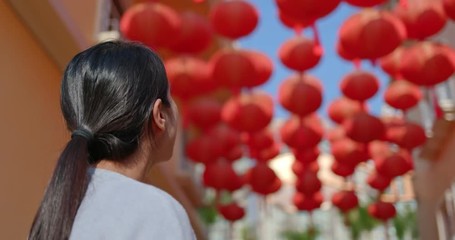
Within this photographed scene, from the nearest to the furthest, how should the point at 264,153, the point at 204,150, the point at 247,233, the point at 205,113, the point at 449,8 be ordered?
the point at 449,8 → the point at 205,113 → the point at 204,150 → the point at 264,153 → the point at 247,233

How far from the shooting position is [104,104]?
1.45 m

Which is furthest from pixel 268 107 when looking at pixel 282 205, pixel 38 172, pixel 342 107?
pixel 282 205

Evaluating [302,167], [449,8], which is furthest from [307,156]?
[449,8]

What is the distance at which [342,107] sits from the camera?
20.1ft

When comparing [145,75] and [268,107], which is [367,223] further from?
[145,75]

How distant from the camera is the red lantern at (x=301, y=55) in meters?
5.11

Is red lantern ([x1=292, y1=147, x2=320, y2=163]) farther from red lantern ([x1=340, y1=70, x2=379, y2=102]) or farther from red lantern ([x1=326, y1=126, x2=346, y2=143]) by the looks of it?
red lantern ([x1=340, y1=70, x2=379, y2=102])

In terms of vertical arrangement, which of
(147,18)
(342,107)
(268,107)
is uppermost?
(147,18)

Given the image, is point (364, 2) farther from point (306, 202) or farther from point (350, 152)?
point (306, 202)

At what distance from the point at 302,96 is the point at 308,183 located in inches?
67.6

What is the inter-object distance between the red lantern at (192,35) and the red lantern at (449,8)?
177cm

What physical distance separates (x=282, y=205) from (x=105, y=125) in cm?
2303

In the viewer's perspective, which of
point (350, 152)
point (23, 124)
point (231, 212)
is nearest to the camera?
point (23, 124)

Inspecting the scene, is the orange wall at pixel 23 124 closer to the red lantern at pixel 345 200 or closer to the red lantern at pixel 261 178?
the red lantern at pixel 261 178
